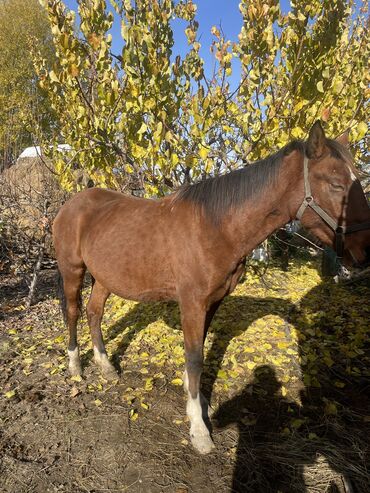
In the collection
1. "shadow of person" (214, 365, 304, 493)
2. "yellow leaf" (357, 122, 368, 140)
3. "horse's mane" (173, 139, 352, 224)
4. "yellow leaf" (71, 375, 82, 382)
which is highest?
"yellow leaf" (357, 122, 368, 140)

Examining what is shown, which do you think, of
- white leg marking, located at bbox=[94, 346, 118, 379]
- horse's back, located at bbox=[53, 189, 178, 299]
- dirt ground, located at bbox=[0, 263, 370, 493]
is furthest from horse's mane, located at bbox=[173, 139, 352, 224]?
white leg marking, located at bbox=[94, 346, 118, 379]

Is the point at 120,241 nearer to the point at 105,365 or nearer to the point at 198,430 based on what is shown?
the point at 105,365

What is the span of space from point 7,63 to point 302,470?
81.4ft

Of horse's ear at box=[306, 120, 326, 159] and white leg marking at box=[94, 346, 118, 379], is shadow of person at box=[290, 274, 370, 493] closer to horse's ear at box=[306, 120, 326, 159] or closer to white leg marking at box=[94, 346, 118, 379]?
white leg marking at box=[94, 346, 118, 379]

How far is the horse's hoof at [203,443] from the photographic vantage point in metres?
2.46

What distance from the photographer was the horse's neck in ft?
7.24

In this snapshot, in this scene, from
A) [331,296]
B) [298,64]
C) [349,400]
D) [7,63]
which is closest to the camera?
[349,400]

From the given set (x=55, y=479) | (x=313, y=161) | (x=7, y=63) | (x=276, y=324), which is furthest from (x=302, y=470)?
(x=7, y=63)

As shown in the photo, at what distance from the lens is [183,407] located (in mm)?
3014

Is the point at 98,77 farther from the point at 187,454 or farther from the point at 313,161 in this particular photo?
the point at 187,454

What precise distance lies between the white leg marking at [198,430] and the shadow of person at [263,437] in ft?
0.78

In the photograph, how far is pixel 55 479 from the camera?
7.34ft

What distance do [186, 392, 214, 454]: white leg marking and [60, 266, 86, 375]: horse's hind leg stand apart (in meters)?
1.55

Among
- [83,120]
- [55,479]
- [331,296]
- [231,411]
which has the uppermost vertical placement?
[83,120]
